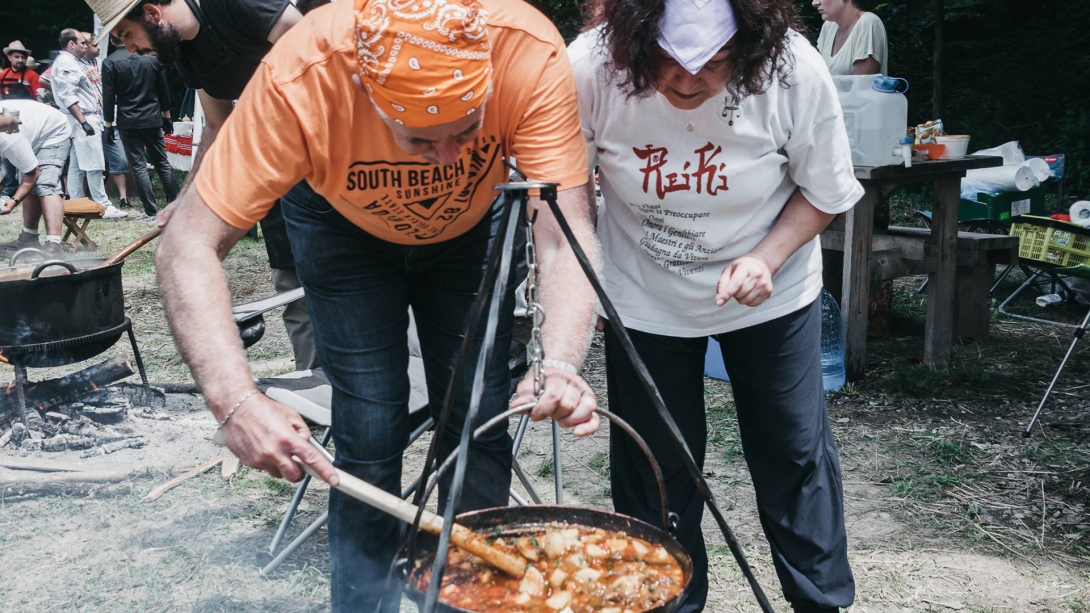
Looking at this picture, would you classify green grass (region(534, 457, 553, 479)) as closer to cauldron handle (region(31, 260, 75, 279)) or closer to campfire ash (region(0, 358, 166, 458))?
campfire ash (region(0, 358, 166, 458))

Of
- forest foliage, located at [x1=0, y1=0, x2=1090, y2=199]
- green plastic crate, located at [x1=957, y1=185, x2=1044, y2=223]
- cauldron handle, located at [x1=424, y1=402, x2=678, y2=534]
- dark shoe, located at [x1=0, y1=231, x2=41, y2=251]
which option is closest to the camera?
cauldron handle, located at [x1=424, y1=402, x2=678, y2=534]

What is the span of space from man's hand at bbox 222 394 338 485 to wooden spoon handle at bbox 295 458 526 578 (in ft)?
0.09

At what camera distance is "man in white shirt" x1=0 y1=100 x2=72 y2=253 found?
8.04 meters

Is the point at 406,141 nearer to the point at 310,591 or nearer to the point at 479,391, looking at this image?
the point at 479,391

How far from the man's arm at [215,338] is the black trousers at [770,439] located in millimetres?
976

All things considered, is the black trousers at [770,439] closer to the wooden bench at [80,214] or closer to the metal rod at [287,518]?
the metal rod at [287,518]

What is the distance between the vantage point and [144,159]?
11.1m

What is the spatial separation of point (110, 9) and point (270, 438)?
210 centimetres

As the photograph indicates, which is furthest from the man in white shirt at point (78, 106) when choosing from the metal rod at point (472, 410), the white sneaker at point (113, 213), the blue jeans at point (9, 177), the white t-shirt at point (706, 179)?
the metal rod at point (472, 410)

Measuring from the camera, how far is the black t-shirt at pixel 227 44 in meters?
3.18

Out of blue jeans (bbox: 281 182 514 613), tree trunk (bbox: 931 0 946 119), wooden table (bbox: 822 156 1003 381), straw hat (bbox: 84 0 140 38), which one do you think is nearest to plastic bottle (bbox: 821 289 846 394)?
wooden table (bbox: 822 156 1003 381)

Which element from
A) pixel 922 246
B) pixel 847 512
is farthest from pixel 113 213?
pixel 847 512

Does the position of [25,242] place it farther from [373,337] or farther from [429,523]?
[429,523]

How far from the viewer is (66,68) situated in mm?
10898
